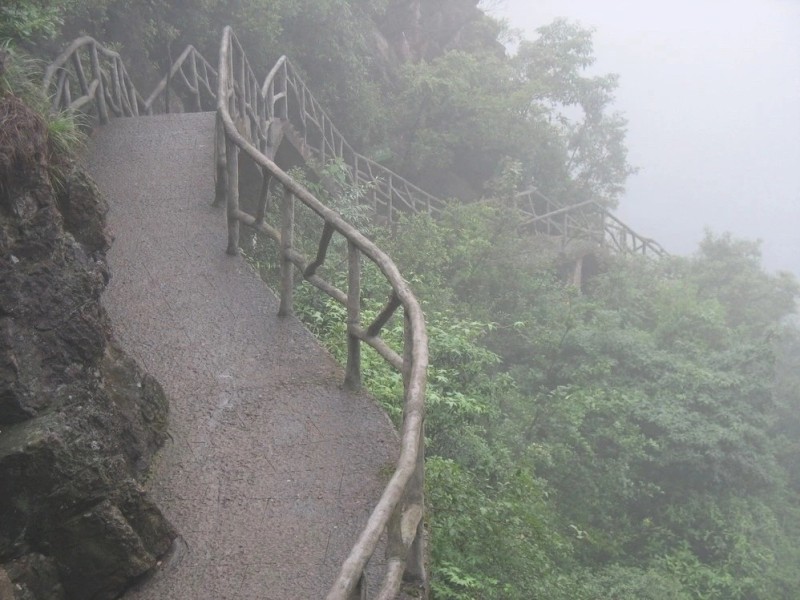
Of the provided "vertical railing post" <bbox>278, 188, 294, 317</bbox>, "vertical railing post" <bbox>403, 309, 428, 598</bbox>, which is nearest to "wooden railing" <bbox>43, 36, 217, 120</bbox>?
"vertical railing post" <bbox>278, 188, 294, 317</bbox>

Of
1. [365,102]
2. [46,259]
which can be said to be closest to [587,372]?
[365,102]

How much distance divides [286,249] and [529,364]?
8223mm

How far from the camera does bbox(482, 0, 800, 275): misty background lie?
93.5 metres

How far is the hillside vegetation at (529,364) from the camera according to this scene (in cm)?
628

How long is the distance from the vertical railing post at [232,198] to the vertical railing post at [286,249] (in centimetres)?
73

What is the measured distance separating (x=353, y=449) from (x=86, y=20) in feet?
29.9

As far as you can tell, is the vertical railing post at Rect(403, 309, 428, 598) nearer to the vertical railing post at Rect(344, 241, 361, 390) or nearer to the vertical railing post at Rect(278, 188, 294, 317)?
the vertical railing post at Rect(344, 241, 361, 390)

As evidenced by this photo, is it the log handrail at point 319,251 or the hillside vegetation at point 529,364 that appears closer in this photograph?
the log handrail at point 319,251

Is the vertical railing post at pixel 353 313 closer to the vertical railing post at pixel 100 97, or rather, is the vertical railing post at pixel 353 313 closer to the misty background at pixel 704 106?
the vertical railing post at pixel 100 97

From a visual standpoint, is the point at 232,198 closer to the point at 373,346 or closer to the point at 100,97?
the point at 373,346

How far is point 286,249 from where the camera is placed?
4699 mm

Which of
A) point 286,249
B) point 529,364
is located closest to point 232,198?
point 286,249

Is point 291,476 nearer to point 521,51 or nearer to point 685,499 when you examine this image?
point 685,499

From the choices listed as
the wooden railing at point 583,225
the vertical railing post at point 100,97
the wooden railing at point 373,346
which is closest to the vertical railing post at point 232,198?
the wooden railing at point 373,346
